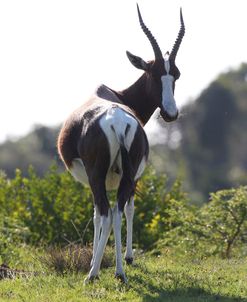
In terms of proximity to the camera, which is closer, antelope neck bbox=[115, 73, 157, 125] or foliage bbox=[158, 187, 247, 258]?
antelope neck bbox=[115, 73, 157, 125]

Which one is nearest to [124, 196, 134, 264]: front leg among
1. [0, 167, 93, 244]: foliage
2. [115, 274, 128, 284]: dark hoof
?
[115, 274, 128, 284]: dark hoof

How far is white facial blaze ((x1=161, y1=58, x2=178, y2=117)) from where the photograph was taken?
40.1ft

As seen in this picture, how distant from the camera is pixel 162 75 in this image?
41.5 feet

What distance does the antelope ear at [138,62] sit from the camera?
13.1m

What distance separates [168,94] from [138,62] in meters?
0.99

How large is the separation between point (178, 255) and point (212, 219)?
0.87 m

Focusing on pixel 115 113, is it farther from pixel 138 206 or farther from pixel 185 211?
pixel 138 206

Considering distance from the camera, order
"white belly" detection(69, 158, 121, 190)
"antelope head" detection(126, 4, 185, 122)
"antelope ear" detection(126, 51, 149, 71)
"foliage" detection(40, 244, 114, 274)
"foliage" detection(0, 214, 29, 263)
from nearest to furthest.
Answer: "white belly" detection(69, 158, 121, 190) < "foliage" detection(40, 244, 114, 274) < "antelope head" detection(126, 4, 185, 122) < "antelope ear" detection(126, 51, 149, 71) < "foliage" detection(0, 214, 29, 263)

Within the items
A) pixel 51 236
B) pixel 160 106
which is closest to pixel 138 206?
pixel 51 236

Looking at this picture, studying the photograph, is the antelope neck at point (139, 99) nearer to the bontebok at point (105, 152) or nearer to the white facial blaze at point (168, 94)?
the white facial blaze at point (168, 94)

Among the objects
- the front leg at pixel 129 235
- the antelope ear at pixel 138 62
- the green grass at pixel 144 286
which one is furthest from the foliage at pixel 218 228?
the green grass at pixel 144 286

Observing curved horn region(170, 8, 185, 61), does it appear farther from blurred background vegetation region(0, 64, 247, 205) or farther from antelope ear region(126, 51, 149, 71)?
blurred background vegetation region(0, 64, 247, 205)

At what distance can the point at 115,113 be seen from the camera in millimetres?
10539

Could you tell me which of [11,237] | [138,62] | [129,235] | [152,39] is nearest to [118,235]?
[129,235]
